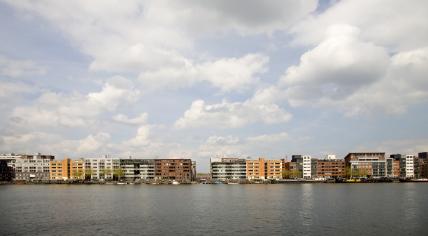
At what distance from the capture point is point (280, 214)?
254 ft

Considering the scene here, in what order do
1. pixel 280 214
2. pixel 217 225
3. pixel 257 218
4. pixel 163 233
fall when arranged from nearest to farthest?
pixel 163 233, pixel 217 225, pixel 257 218, pixel 280 214

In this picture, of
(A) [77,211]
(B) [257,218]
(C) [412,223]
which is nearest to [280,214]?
(B) [257,218]

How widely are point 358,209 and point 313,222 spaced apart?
22610 millimetres

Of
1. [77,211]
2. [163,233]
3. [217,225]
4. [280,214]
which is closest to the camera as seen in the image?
[163,233]

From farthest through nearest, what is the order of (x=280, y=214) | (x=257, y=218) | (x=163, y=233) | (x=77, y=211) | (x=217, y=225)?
(x=77, y=211) → (x=280, y=214) → (x=257, y=218) → (x=217, y=225) → (x=163, y=233)

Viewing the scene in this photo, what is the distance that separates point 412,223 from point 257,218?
24.5 m

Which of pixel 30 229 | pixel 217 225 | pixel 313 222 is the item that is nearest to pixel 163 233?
pixel 217 225

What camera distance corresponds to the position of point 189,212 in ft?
270

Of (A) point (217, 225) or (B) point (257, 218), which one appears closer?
(A) point (217, 225)

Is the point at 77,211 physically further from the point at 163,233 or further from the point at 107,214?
the point at 163,233

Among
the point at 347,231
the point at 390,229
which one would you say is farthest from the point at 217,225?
the point at 390,229

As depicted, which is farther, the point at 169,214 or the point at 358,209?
the point at 358,209

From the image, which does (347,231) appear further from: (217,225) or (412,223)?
(217,225)

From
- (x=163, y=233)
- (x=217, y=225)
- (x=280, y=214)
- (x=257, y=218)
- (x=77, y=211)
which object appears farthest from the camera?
(x=77, y=211)
